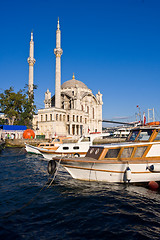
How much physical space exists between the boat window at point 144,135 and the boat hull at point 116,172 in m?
1.96

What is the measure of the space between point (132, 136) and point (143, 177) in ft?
10.7

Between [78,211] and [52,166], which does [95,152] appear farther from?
[78,211]

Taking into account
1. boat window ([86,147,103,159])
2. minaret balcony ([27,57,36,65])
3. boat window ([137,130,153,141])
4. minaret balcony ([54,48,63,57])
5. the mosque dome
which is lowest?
A: boat window ([86,147,103,159])

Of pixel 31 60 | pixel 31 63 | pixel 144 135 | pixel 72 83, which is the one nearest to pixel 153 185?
pixel 144 135

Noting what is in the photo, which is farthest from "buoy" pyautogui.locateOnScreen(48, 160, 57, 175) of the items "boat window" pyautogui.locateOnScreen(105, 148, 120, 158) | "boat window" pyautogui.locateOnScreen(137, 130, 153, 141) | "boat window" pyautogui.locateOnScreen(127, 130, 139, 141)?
"boat window" pyautogui.locateOnScreen(137, 130, 153, 141)

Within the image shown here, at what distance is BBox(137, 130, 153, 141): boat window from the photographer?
12.6m

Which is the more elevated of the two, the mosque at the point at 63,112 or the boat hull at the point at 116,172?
the mosque at the point at 63,112

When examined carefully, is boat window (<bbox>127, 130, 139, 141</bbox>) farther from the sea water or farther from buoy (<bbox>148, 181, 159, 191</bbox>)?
the sea water

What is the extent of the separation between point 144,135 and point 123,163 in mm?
3012

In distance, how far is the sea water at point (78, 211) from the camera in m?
6.38

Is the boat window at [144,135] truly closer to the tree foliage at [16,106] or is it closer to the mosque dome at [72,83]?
the tree foliage at [16,106]

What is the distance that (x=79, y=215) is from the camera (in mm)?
7762

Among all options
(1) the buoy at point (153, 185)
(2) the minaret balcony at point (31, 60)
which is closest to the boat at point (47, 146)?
(1) the buoy at point (153, 185)

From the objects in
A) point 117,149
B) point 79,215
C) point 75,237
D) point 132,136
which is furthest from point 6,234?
point 132,136
